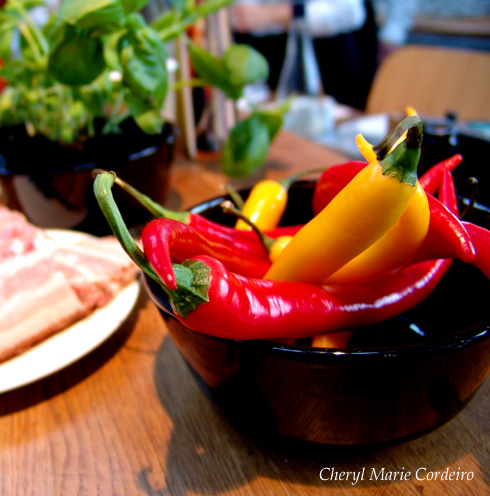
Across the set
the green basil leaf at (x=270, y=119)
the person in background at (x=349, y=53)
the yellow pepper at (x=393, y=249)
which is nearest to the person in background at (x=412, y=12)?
the person in background at (x=349, y=53)

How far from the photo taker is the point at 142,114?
2.14 ft

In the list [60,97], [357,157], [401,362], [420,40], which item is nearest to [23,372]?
[401,362]

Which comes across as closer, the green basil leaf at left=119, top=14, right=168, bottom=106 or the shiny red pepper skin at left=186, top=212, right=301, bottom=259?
the shiny red pepper skin at left=186, top=212, right=301, bottom=259

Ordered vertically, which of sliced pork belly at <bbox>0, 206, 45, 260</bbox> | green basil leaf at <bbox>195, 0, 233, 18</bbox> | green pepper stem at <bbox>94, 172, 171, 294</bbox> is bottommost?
sliced pork belly at <bbox>0, 206, 45, 260</bbox>

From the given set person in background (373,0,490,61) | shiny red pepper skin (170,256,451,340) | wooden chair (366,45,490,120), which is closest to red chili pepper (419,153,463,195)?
shiny red pepper skin (170,256,451,340)

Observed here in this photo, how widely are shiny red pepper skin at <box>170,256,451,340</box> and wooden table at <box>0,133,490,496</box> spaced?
11 cm

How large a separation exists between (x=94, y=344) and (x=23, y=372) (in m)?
0.08

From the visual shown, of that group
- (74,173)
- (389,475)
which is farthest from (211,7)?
(389,475)

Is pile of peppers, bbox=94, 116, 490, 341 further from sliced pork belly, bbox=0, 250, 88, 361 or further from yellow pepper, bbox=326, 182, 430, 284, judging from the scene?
sliced pork belly, bbox=0, 250, 88, 361

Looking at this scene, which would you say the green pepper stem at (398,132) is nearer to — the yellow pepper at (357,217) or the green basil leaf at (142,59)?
the yellow pepper at (357,217)

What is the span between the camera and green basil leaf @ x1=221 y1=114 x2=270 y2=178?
33.9 inches

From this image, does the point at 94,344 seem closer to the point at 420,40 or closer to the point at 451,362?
the point at 451,362

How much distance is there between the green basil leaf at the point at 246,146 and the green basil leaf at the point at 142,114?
0.78ft

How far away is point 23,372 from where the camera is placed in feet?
1.55
